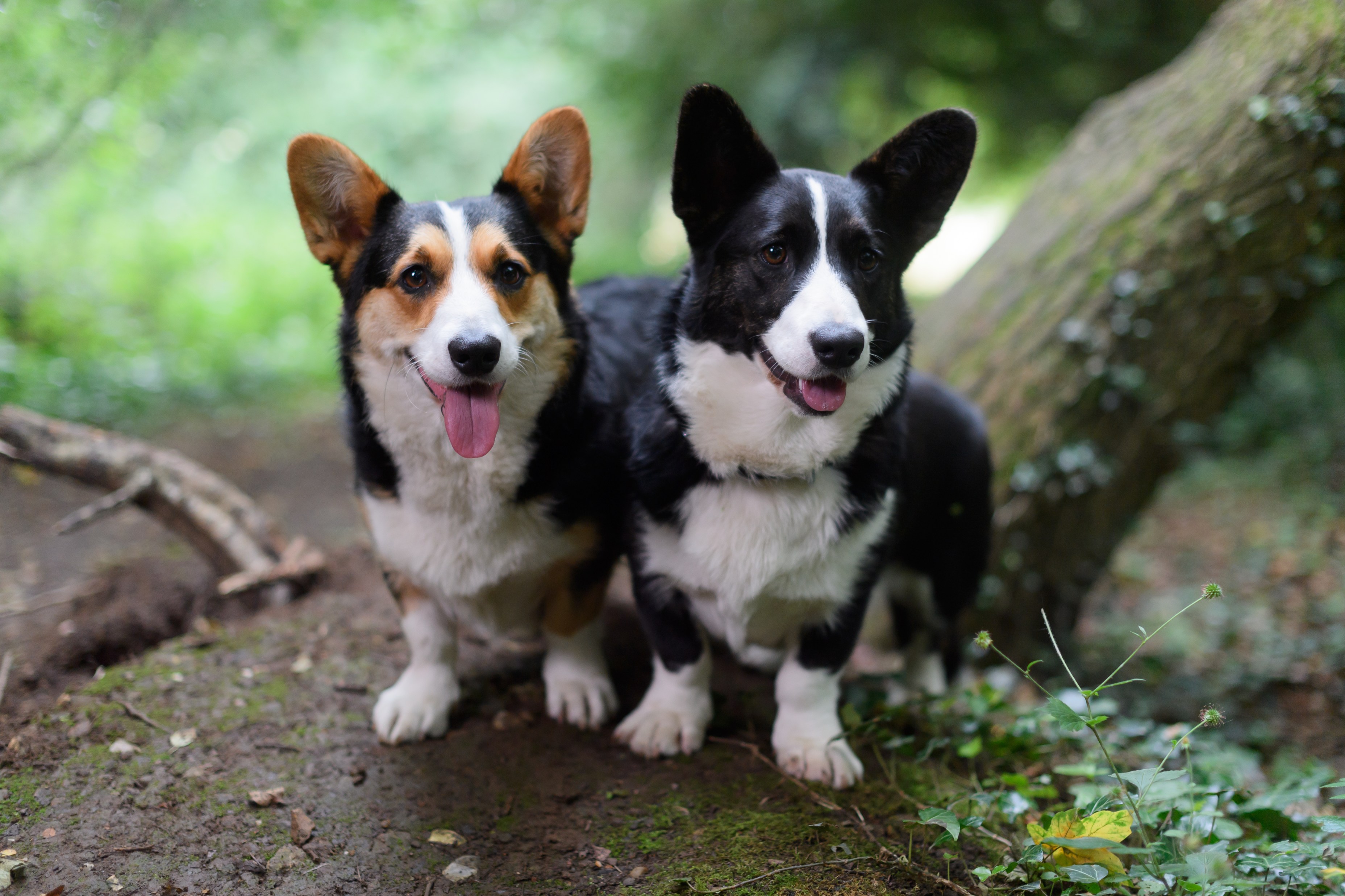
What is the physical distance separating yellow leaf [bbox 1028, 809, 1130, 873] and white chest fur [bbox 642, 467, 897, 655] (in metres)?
0.70

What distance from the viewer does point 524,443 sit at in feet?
7.55

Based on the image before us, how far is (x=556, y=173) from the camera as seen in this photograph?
239 cm

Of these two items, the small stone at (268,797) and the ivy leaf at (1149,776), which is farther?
the small stone at (268,797)

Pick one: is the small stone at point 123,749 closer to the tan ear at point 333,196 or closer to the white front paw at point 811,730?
the tan ear at point 333,196

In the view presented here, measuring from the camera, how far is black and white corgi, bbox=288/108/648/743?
7.03ft

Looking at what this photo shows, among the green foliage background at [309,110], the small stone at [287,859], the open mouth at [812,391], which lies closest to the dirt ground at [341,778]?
the small stone at [287,859]

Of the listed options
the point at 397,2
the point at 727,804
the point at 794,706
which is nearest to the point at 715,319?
the point at 794,706

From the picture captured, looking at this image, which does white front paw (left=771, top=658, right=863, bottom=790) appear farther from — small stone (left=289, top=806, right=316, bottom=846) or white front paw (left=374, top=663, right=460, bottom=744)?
small stone (left=289, top=806, right=316, bottom=846)

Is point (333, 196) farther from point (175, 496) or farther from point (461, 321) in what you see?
point (175, 496)

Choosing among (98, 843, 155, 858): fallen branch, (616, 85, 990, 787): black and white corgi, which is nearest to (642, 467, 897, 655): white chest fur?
(616, 85, 990, 787): black and white corgi

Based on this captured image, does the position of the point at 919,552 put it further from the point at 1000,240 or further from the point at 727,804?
the point at 1000,240

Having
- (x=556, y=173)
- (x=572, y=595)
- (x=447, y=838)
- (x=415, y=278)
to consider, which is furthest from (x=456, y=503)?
(x=556, y=173)

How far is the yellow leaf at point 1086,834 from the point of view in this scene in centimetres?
178

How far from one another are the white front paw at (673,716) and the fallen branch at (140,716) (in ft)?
4.01
